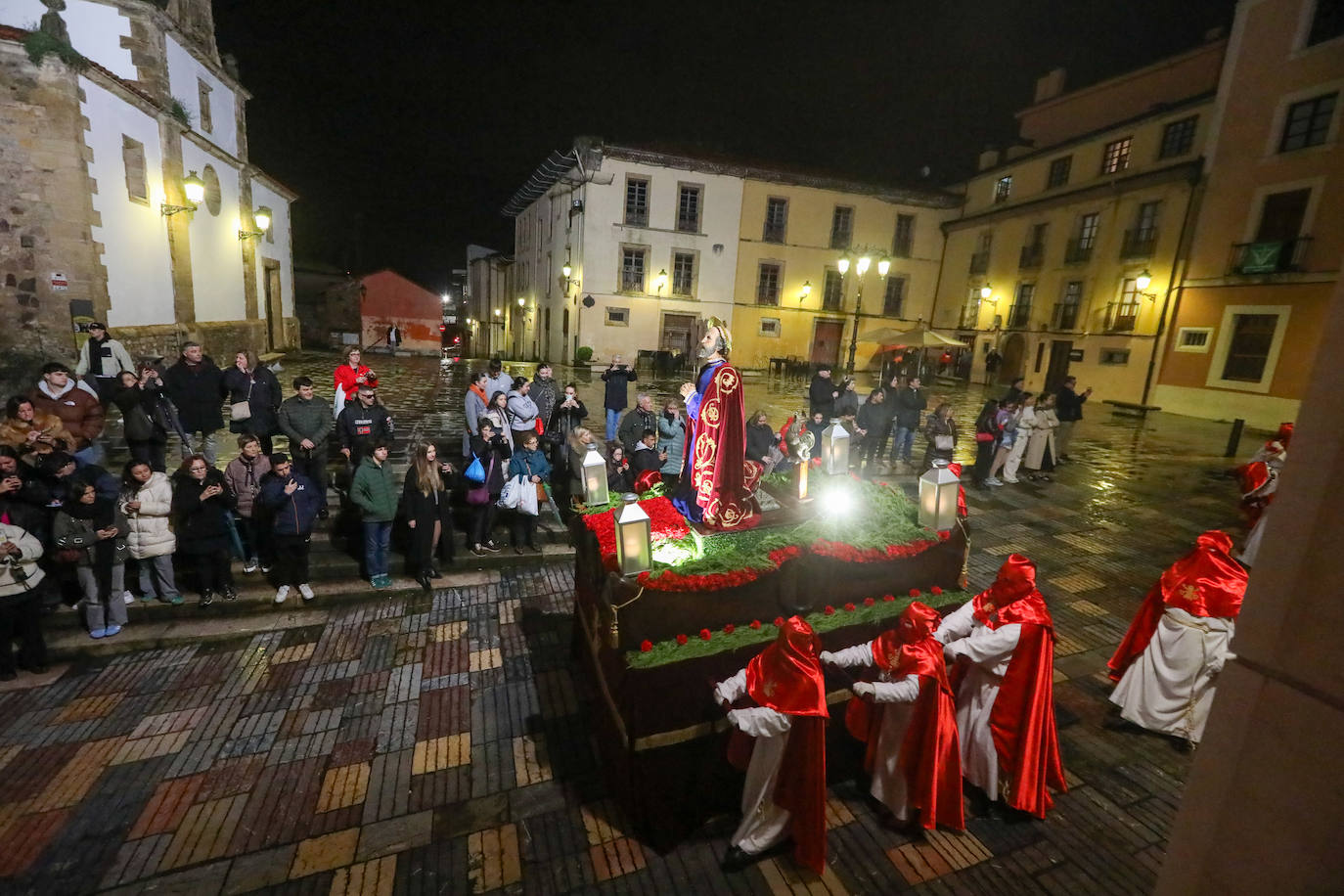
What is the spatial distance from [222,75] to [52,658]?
2024cm

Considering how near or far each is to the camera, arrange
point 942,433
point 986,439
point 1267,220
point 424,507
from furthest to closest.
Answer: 1. point 1267,220
2. point 986,439
3. point 942,433
4. point 424,507

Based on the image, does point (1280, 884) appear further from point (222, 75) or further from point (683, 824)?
point (222, 75)

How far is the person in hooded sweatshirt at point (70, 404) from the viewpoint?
7.30m

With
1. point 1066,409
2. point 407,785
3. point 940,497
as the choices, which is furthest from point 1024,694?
point 1066,409

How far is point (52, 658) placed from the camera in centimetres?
582

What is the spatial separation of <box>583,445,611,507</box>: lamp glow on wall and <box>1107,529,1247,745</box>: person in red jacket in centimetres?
505

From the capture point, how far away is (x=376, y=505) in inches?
277

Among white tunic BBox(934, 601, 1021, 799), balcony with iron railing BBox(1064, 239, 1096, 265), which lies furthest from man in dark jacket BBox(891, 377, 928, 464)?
balcony with iron railing BBox(1064, 239, 1096, 265)

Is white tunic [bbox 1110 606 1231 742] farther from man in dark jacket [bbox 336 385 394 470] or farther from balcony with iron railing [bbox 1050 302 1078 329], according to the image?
balcony with iron railing [bbox 1050 302 1078 329]

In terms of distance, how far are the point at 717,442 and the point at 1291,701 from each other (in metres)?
3.99

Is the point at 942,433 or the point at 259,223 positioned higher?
the point at 259,223

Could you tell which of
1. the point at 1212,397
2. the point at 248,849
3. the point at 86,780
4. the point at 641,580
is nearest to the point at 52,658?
the point at 86,780

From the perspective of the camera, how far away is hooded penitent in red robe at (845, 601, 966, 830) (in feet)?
13.0

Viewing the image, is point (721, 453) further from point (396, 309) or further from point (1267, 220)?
point (396, 309)
